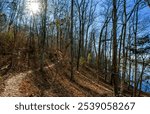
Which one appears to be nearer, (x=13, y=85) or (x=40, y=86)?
(x=13, y=85)

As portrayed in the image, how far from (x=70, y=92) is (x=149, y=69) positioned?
9.55 meters

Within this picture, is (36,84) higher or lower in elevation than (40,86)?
higher

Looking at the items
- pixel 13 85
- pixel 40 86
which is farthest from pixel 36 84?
pixel 13 85

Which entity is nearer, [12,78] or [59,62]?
[12,78]

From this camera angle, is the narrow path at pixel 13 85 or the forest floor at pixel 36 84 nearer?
→ the narrow path at pixel 13 85

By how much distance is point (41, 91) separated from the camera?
15.1 metres

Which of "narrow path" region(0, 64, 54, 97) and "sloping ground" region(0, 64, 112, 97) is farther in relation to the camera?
"sloping ground" region(0, 64, 112, 97)

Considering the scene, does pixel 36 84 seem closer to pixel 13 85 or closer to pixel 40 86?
pixel 40 86

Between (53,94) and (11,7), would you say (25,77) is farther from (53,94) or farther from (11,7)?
(11,7)

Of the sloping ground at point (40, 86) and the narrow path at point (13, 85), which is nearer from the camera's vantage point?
the narrow path at point (13, 85)

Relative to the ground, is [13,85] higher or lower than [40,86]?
higher

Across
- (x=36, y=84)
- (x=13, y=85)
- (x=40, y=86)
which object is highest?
(x=13, y=85)

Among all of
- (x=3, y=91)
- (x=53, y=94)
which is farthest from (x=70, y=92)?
(x=3, y=91)

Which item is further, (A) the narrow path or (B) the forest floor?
(B) the forest floor
